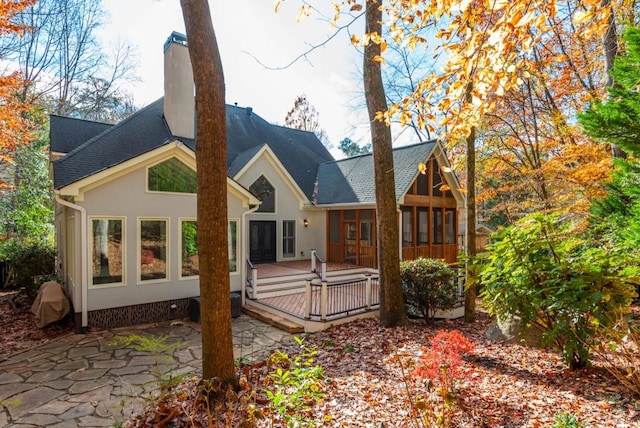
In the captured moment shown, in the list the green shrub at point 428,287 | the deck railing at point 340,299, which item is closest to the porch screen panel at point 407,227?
the deck railing at point 340,299

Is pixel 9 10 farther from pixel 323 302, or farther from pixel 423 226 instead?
pixel 423 226

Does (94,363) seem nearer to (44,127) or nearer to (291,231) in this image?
(291,231)

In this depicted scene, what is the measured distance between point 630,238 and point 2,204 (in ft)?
76.0

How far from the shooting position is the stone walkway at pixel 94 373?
4.59 meters

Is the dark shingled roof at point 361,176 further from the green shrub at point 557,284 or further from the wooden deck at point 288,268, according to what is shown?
the green shrub at point 557,284

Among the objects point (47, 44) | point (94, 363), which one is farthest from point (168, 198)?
point (47, 44)

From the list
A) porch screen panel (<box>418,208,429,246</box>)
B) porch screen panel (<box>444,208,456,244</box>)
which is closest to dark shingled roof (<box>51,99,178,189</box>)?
porch screen panel (<box>418,208,429,246</box>)

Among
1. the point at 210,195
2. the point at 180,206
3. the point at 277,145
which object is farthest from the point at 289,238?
the point at 210,195

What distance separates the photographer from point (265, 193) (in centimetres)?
1478

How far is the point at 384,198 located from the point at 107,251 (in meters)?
7.02

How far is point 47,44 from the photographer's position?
1980 centimetres

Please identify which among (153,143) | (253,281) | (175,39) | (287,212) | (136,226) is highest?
(175,39)

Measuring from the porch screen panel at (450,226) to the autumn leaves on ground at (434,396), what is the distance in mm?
10974

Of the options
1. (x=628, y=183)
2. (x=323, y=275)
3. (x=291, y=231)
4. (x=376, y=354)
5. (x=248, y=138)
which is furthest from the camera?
(x=248, y=138)
